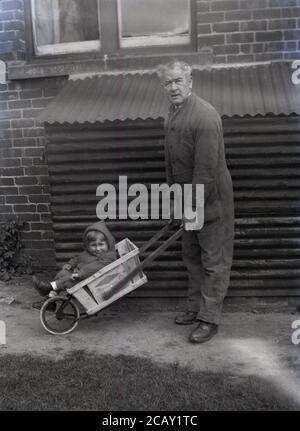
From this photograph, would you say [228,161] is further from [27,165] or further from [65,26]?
[65,26]

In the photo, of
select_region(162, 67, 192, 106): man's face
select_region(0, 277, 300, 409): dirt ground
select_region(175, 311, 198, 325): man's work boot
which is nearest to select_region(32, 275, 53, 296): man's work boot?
select_region(0, 277, 300, 409): dirt ground

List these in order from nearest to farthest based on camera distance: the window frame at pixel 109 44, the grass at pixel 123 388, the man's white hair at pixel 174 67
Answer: the grass at pixel 123 388 < the man's white hair at pixel 174 67 < the window frame at pixel 109 44

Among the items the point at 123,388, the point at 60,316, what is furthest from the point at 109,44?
the point at 123,388

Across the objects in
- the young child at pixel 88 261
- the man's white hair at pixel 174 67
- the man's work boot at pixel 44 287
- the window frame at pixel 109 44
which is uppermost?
the window frame at pixel 109 44

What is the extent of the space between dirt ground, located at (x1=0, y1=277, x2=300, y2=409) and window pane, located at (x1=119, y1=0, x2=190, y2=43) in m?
2.92

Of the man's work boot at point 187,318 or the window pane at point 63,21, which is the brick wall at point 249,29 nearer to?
the window pane at point 63,21

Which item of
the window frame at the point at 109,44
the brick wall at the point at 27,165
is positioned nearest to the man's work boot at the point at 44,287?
the brick wall at the point at 27,165

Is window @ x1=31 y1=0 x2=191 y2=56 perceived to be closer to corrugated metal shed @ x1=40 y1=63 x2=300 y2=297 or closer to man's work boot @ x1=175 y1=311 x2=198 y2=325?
corrugated metal shed @ x1=40 y1=63 x2=300 y2=297

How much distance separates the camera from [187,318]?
4.70 m

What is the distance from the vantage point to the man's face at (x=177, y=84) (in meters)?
4.07

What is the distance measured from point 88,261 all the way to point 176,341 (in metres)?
0.98

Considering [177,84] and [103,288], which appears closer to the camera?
[177,84]

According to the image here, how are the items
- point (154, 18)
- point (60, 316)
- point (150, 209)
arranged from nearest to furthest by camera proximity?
point (60, 316)
point (150, 209)
point (154, 18)

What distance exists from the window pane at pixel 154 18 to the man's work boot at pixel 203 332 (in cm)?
310
